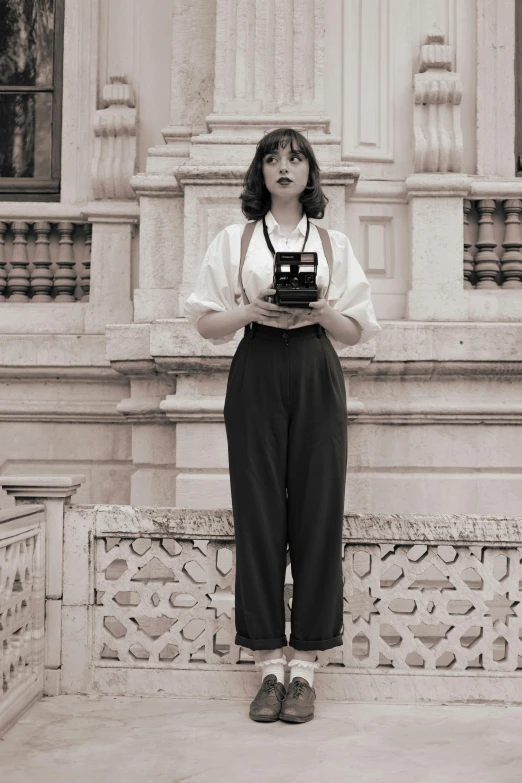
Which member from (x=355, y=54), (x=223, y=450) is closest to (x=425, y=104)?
(x=355, y=54)

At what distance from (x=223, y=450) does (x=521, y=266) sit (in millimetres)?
2030

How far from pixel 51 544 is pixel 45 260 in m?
2.60

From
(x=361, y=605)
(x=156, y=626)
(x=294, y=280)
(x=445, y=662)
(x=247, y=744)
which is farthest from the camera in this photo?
(x=156, y=626)

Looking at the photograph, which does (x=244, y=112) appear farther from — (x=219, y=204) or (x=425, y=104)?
(x=425, y=104)

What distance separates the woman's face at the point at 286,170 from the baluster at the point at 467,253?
7.55 ft

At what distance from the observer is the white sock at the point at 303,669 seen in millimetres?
3297

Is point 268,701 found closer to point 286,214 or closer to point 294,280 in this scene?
point 294,280

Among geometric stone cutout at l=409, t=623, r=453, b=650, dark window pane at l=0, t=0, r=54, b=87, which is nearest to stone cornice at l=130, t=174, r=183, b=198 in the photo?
dark window pane at l=0, t=0, r=54, b=87

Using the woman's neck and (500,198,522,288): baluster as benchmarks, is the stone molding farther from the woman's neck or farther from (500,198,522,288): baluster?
the woman's neck

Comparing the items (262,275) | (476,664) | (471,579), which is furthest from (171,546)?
(471,579)

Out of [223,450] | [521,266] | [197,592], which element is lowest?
[197,592]

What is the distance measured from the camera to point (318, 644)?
10.7ft

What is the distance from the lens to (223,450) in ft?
16.0

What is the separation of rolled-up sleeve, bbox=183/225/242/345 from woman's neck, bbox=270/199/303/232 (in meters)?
0.17
